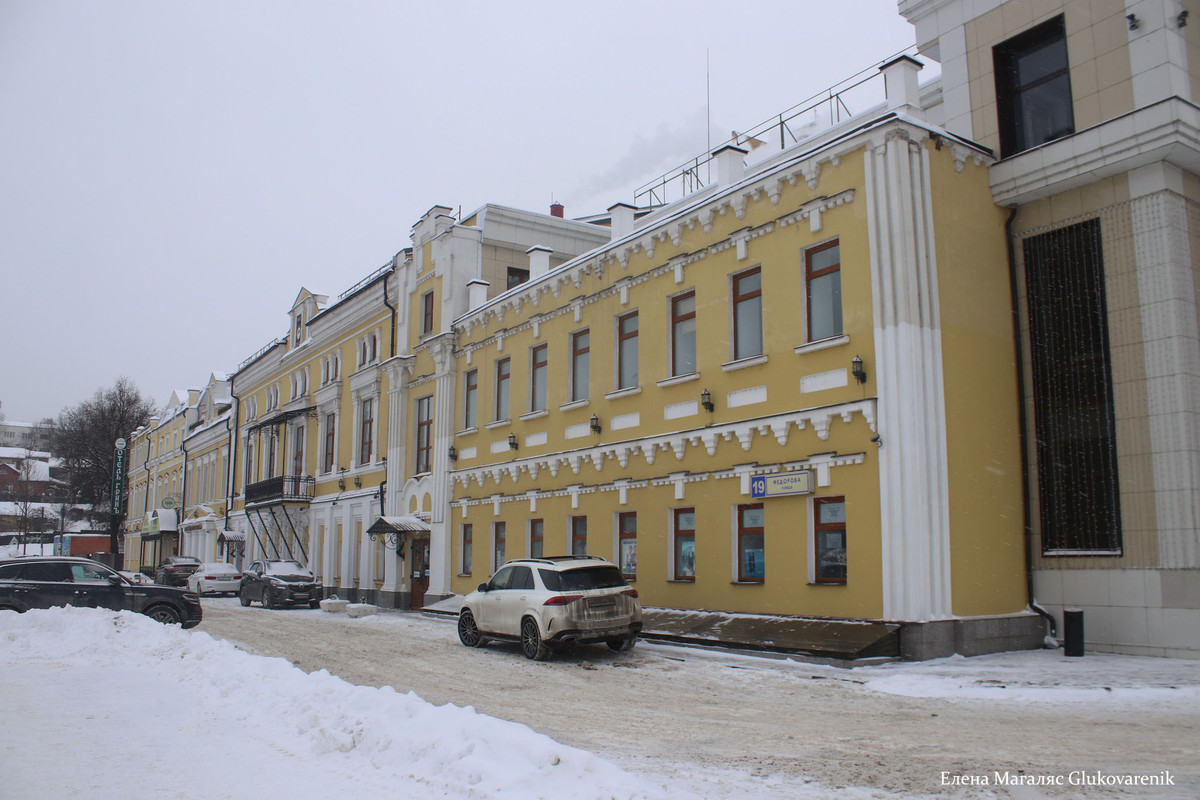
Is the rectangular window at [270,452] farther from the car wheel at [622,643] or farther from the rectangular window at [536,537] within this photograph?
the car wheel at [622,643]

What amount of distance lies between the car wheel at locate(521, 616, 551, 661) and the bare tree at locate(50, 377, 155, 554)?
6926cm

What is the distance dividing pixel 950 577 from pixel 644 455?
281 inches

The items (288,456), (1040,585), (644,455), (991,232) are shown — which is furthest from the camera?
(288,456)

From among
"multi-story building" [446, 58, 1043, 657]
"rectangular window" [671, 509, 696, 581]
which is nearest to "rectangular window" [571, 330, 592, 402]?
"multi-story building" [446, 58, 1043, 657]

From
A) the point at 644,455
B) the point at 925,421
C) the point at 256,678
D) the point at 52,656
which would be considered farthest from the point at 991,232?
the point at 52,656

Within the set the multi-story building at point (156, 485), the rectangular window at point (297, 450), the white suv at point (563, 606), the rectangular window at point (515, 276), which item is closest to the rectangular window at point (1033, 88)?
the white suv at point (563, 606)

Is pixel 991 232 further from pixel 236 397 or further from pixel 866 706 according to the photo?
pixel 236 397

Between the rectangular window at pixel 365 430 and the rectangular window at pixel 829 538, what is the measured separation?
21.9m

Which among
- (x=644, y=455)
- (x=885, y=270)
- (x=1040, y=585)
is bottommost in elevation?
(x=1040, y=585)

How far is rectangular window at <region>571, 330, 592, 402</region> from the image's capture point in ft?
72.2

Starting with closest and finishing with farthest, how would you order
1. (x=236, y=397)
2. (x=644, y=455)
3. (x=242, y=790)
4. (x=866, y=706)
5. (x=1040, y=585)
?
(x=242, y=790) < (x=866, y=706) < (x=1040, y=585) < (x=644, y=455) < (x=236, y=397)

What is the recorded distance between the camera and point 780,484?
51.4 feet

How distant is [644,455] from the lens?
19172 mm

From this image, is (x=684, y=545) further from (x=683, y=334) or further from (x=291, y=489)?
(x=291, y=489)
